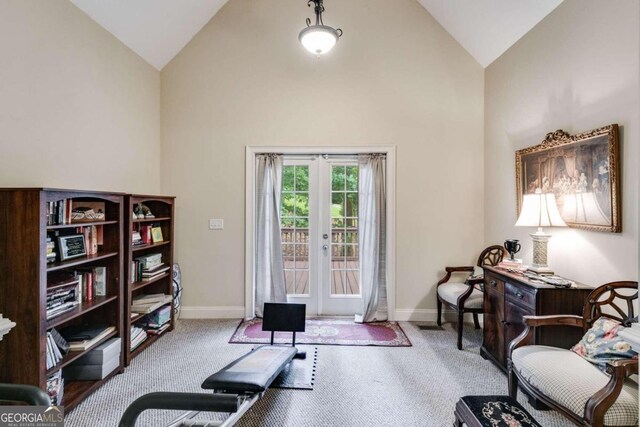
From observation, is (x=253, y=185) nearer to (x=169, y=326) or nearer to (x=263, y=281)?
(x=263, y=281)

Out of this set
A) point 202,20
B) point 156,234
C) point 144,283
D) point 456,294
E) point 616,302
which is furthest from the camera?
point 202,20

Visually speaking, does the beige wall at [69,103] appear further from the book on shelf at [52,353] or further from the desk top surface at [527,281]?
the desk top surface at [527,281]

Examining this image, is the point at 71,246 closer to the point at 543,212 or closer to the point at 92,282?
the point at 92,282

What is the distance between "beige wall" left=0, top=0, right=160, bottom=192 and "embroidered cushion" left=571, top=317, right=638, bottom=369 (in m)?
3.94

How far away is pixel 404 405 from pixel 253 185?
9.32ft

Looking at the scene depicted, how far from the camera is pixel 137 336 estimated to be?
299 centimetres

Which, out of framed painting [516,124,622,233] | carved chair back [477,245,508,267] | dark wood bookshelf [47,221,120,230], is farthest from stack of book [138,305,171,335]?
framed painting [516,124,622,233]

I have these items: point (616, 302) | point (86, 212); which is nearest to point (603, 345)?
point (616, 302)

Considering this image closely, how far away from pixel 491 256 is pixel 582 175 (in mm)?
1502

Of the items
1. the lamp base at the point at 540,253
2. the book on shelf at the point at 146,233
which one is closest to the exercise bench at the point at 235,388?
the book on shelf at the point at 146,233

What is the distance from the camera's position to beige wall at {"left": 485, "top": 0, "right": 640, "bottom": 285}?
2018 mm

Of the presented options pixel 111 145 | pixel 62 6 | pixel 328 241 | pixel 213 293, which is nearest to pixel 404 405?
pixel 328 241

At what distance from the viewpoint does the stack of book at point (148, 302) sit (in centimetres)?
307

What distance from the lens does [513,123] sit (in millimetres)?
3250
